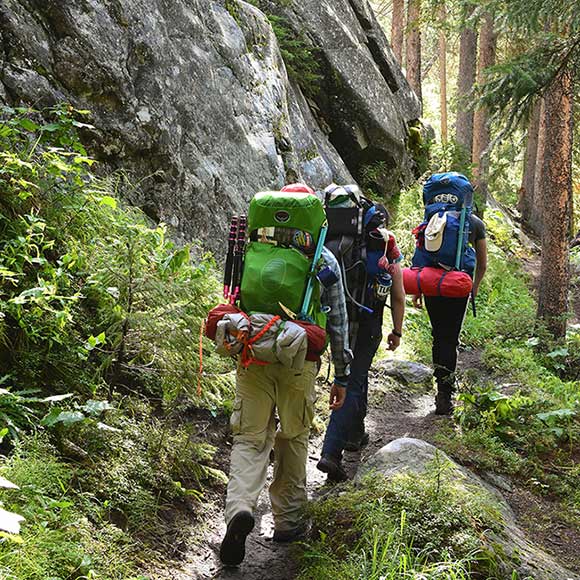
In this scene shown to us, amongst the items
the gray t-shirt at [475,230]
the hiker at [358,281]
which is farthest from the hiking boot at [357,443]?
the gray t-shirt at [475,230]

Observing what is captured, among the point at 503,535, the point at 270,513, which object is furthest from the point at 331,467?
the point at 503,535

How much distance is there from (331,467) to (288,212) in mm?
2503

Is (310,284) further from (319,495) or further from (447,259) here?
(447,259)

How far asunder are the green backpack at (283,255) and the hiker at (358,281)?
1169 millimetres

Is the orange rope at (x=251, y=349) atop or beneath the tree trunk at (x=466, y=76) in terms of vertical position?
beneath

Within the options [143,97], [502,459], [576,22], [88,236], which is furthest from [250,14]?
[502,459]

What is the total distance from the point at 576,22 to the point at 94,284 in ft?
23.9

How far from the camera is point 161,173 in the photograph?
776 centimetres

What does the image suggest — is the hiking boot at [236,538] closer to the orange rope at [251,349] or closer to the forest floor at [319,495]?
the forest floor at [319,495]

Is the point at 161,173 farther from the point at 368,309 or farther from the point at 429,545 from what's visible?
the point at 429,545

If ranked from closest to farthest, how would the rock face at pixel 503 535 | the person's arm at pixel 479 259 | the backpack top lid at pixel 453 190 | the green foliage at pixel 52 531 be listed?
the green foliage at pixel 52 531 → the rock face at pixel 503 535 → the backpack top lid at pixel 453 190 → the person's arm at pixel 479 259

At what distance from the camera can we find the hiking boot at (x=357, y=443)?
6590mm

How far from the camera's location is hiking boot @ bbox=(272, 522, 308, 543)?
15.1 ft

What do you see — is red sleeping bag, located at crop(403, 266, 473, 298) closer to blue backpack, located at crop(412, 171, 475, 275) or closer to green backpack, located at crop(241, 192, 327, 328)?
blue backpack, located at crop(412, 171, 475, 275)
